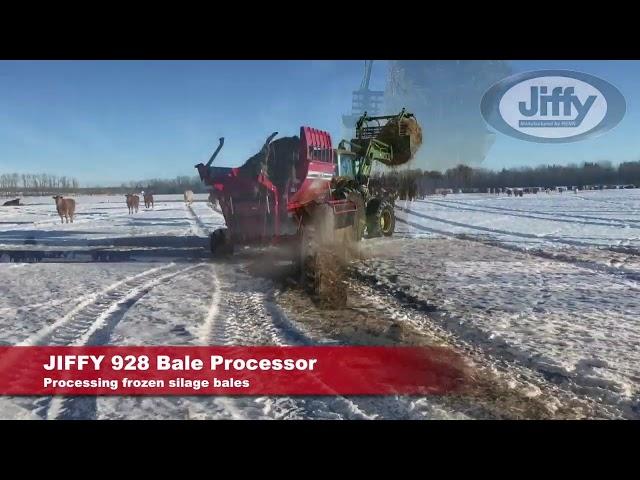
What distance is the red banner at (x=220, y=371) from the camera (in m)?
2.61

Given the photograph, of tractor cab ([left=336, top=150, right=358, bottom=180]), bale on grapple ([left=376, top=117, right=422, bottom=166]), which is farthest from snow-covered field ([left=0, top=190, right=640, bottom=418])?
tractor cab ([left=336, top=150, right=358, bottom=180])

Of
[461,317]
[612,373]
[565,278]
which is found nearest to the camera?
[612,373]

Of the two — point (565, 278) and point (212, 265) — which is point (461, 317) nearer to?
point (565, 278)

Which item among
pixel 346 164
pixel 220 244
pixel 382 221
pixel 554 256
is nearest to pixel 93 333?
pixel 220 244

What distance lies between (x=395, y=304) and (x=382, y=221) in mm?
3272

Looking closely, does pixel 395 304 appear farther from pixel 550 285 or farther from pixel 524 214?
pixel 524 214

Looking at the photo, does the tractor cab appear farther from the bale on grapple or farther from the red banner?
the red banner

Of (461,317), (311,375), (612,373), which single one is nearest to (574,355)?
(612,373)

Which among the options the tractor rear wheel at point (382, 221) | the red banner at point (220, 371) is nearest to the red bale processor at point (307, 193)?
the tractor rear wheel at point (382, 221)

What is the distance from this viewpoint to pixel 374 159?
592 centimetres

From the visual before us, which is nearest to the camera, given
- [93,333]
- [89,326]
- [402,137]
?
[93,333]

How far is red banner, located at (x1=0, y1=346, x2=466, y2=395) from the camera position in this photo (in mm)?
2611
